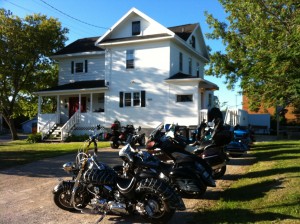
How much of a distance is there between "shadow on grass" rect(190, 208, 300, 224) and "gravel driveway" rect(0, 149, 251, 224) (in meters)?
0.28

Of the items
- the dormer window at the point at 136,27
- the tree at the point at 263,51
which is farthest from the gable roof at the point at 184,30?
the dormer window at the point at 136,27

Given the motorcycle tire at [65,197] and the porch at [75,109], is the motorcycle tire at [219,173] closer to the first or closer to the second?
the motorcycle tire at [65,197]

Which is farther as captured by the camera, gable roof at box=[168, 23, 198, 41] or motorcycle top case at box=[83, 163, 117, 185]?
gable roof at box=[168, 23, 198, 41]

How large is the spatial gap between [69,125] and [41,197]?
18.0 metres

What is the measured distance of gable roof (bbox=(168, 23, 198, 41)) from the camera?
1087 inches

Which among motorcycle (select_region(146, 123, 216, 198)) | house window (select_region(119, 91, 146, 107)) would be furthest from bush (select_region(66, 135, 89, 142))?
motorcycle (select_region(146, 123, 216, 198))

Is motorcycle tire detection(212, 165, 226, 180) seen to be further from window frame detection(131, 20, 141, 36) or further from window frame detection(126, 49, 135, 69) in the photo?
window frame detection(131, 20, 141, 36)

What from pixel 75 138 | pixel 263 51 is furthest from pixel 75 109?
pixel 263 51

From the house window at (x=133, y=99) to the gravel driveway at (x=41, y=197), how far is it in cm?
1242

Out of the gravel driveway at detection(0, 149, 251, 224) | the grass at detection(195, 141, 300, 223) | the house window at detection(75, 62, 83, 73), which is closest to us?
the grass at detection(195, 141, 300, 223)

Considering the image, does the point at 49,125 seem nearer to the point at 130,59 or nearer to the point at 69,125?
the point at 69,125

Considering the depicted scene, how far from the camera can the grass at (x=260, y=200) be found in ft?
19.2

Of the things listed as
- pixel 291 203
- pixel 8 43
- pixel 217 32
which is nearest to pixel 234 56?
pixel 217 32

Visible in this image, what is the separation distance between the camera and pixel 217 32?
2800 centimetres
